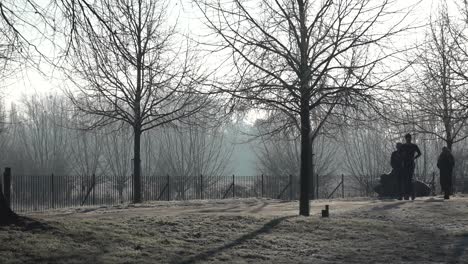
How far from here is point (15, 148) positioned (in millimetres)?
61812

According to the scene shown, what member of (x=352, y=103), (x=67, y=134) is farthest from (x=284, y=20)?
(x=67, y=134)

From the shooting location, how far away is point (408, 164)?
61.3ft

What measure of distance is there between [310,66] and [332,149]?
38.0m

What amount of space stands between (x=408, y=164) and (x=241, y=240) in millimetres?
9754

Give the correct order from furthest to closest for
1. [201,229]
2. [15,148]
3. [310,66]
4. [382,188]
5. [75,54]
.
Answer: [15,148] < [382,188] < [310,66] < [201,229] < [75,54]

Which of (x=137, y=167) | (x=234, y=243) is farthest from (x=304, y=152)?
(x=137, y=167)

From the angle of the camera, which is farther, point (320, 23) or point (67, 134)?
point (67, 134)

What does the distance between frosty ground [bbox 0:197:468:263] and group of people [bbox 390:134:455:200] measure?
162 inches

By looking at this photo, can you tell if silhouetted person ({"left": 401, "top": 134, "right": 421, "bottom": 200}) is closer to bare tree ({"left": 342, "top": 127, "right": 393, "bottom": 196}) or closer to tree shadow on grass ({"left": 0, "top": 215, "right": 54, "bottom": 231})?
tree shadow on grass ({"left": 0, "top": 215, "right": 54, "bottom": 231})

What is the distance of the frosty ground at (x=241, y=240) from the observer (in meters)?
8.16

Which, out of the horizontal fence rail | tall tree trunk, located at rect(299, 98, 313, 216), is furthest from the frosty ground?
the horizontal fence rail

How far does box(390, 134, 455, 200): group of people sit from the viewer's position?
18.7m

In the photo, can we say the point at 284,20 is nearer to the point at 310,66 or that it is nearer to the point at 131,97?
the point at 310,66

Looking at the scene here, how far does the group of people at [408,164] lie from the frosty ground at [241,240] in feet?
13.5
